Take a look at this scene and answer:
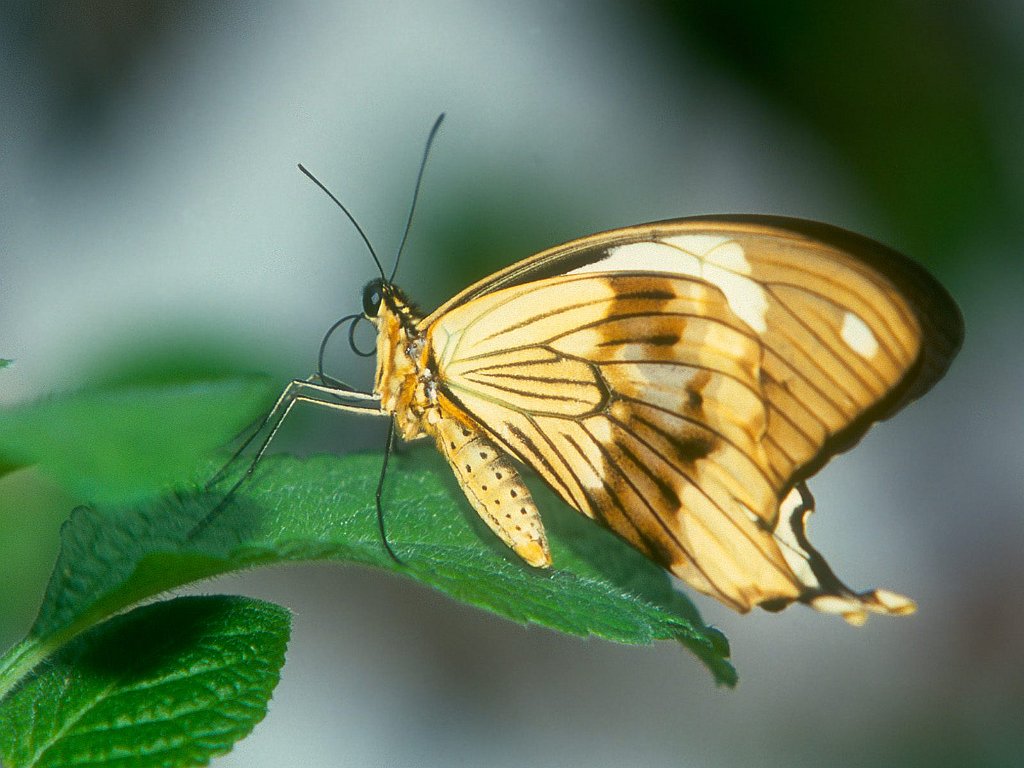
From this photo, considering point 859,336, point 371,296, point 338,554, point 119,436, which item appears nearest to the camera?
point 119,436

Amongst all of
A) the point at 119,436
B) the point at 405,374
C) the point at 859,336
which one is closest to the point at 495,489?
the point at 405,374

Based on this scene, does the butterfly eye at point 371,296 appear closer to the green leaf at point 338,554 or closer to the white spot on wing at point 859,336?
the green leaf at point 338,554

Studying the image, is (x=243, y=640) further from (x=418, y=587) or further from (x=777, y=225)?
(x=418, y=587)

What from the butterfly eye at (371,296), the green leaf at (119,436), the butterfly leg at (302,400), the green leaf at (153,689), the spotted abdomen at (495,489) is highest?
the green leaf at (119,436)

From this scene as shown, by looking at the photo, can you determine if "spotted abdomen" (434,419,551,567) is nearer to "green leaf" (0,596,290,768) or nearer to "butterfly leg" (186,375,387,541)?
"butterfly leg" (186,375,387,541)

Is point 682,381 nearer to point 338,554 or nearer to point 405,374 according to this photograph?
point 405,374

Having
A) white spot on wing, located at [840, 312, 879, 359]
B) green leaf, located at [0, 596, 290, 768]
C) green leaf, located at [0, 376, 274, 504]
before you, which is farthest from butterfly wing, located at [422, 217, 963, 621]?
green leaf, located at [0, 376, 274, 504]

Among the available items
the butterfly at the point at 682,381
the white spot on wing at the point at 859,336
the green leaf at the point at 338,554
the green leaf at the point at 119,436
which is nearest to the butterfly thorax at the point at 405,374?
the butterfly at the point at 682,381
